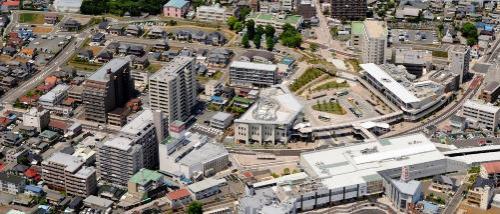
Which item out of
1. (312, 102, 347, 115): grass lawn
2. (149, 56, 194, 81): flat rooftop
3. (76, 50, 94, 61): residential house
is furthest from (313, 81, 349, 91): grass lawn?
(76, 50, 94, 61): residential house

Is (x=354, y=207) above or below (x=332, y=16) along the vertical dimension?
below

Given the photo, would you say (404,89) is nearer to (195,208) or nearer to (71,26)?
(195,208)

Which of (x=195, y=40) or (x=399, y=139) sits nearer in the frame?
(x=399, y=139)

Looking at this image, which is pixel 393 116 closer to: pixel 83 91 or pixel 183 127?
pixel 183 127

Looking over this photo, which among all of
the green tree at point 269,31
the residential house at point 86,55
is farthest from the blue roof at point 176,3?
the residential house at point 86,55

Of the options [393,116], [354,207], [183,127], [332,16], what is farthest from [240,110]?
[332,16]

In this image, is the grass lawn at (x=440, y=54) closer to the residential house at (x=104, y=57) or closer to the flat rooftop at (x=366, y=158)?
the flat rooftop at (x=366, y=158)

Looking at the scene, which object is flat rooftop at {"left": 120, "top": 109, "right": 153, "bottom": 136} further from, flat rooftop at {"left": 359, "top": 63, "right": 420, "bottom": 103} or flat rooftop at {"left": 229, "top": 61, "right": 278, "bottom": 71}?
flat rooftop at {"left": 359, "top": 63, "right": 420, "bottom": 103}
